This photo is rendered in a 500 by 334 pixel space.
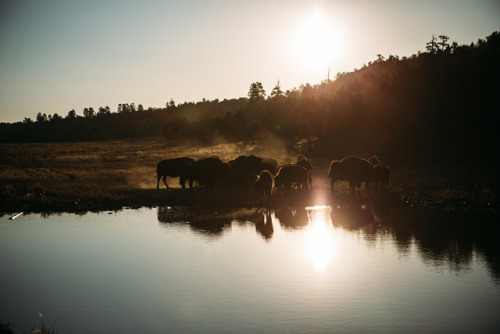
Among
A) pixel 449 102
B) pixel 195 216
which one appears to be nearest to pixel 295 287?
pixel 195 216

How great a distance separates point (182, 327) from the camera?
9641 millimetres

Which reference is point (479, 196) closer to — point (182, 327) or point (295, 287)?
point (295, 287)

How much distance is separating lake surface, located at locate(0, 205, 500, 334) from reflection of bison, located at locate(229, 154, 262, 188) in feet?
33.0

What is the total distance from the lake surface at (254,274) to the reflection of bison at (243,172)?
33.0 ft

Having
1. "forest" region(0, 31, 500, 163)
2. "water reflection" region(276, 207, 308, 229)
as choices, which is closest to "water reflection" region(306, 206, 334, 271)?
"water reflection" region(276, 207, 308, 229)

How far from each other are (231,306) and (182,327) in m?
1.50

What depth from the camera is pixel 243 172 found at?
105ft

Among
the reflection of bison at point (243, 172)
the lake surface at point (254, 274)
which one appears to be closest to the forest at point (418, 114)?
the reflection of bison at point (243, 172)

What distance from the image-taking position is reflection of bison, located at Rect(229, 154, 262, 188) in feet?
105

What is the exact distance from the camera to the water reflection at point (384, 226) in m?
15.3

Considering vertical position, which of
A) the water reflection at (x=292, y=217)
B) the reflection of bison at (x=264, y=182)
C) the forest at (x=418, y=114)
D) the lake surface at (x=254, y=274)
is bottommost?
the lake surface at (x=254, y=274)

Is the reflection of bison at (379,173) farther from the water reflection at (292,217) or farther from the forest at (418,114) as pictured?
the forest at (418,114)

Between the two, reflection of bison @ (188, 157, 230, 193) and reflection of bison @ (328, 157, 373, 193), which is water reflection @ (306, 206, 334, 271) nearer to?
reflection of bison @ (328, 157, 373, 193)

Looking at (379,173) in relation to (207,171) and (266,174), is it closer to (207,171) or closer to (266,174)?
(266,174)
